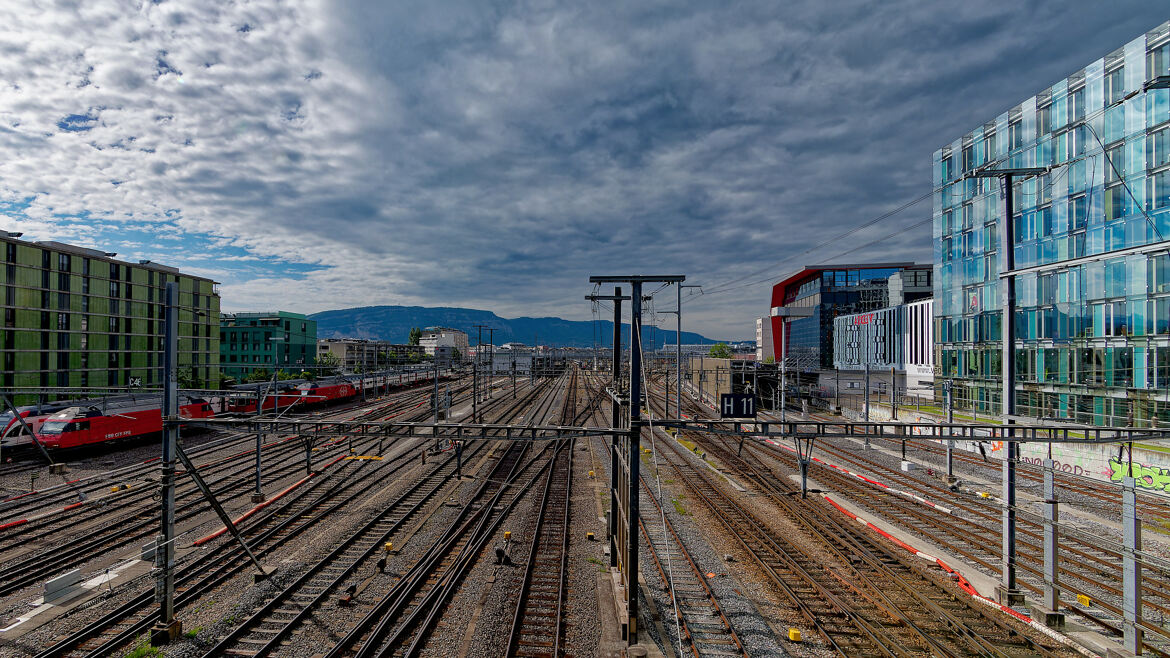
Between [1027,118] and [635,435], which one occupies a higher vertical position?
[1027,118]

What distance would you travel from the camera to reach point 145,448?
27.3 metres

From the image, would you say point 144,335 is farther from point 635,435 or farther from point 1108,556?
point 1108,556

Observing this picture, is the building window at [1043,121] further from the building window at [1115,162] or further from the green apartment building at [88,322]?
the green apartment building at [88,322]

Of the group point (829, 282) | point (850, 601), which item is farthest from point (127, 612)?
point (829, 282)

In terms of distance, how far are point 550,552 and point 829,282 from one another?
275ft

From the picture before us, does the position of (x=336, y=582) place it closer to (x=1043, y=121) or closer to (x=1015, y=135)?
(x=1043, y=121)

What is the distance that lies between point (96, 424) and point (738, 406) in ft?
105

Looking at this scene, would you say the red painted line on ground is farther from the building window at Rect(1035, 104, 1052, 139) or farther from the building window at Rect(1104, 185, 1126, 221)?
the building window at Rect(1035, 104, 1052, 139)

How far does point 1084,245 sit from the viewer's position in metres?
24.2

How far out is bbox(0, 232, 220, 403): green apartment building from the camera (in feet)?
130

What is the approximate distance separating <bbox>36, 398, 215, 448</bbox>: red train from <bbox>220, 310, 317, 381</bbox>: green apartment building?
45330mm

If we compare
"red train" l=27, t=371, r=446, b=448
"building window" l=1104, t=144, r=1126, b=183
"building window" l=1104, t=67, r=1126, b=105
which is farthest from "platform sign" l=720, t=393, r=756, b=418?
"building window" l=1104, t=67, r=1126, b=105

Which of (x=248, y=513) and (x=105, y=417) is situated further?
(x=105, y=417)

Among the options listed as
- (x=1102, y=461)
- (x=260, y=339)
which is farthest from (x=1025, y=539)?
(x=260, y=339)
